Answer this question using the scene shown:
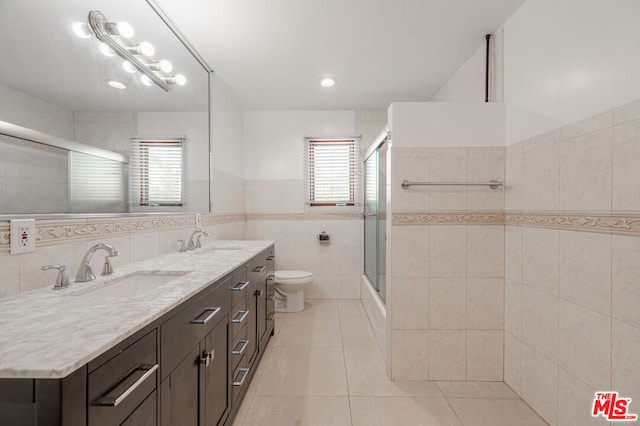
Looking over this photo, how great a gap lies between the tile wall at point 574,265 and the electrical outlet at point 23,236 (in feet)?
7.52

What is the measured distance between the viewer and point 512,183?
6.31 feet

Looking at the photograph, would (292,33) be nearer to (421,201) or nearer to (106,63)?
(106,63)

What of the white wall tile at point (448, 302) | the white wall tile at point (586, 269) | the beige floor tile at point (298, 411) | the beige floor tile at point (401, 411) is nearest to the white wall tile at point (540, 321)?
the white wall tile at point (586, 269)

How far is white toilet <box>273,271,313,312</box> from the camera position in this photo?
3.22 meters

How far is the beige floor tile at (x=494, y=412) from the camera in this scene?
5.33ft

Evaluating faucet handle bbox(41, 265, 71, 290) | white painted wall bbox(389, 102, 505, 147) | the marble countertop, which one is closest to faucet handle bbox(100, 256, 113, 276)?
the marble countertop

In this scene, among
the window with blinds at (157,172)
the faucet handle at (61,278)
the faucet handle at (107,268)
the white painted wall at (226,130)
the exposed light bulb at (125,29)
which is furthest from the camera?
the white painted wall at (226,130)

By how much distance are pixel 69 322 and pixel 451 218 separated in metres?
1.99

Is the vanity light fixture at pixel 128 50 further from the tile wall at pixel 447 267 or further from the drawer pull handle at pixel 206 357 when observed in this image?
the tile wall at pixel 447 267

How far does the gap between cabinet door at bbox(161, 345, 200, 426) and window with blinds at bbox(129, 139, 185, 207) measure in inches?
41.0

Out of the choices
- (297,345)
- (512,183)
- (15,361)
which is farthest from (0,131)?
(512,183)

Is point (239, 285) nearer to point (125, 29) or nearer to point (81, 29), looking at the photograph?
point (81, 29)

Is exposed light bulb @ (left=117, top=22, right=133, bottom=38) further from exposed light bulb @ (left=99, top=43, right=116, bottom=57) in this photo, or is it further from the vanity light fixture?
exposed light bulb @ (left=99, top=43, right=116, bottom=57)

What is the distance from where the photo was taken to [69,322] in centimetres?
81
